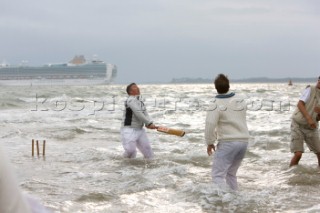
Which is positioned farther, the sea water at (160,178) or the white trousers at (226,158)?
the sea water at (160,178)

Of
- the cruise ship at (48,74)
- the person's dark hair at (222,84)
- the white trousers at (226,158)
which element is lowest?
the cruise ship at (48,74)

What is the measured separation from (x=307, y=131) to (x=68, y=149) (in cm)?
644

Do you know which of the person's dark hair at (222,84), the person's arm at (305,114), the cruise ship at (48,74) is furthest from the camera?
the cruise ship at (48,74)

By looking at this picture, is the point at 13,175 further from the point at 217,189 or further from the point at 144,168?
the point at 144,168

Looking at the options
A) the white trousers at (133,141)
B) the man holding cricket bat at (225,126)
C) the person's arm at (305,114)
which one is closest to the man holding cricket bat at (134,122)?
the white trousers at (133,141)

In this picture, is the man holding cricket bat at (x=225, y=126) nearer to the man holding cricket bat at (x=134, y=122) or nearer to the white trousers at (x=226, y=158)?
the white trousers at (x=226, y=158)

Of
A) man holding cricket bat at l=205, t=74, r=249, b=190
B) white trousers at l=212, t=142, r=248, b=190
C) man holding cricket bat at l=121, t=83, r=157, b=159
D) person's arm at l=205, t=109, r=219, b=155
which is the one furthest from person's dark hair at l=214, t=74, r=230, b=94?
man holding cricket bat at l=121, t=83, r=157, b=159

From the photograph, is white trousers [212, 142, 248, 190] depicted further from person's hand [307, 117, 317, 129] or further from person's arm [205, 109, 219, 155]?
person's hand [307, 117, 317, 129]

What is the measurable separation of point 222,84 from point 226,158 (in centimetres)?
85

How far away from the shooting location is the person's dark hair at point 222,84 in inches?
223

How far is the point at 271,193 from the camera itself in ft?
21.9

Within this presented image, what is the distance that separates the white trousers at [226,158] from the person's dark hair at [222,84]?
609 mm

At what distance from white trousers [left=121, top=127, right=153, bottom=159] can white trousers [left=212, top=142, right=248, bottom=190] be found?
3.20 meters

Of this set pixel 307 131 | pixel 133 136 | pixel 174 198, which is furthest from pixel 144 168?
pixel 307 131
